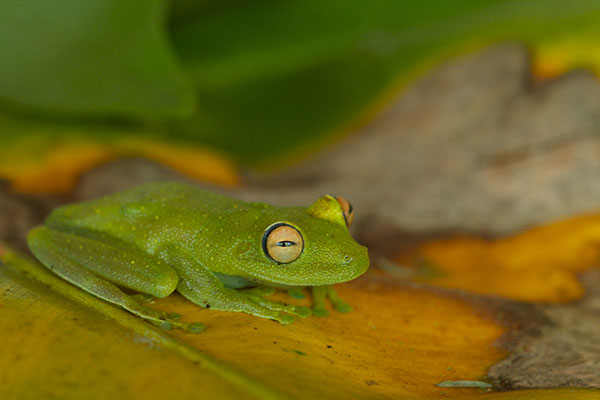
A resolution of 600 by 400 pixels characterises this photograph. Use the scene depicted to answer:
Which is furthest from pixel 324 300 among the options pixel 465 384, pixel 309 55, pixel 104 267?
pixel 309 55

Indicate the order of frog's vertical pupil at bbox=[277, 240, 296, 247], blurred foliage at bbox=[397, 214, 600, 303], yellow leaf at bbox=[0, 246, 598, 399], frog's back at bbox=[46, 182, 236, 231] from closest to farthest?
yellow leaf at bbox=[0, 246, 598, 399] → frog's vertical pupil at bbox=[277, 240, 296, 247] → frog's back at bbox=[46, 182, 236, 231] → blurred foliage at bbox=[397, 214, 600, 303]

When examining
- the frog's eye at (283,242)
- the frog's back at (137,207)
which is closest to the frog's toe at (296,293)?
the frog's eye at (283,242)

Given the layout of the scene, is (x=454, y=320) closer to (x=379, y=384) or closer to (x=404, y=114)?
(x=379, y=384)

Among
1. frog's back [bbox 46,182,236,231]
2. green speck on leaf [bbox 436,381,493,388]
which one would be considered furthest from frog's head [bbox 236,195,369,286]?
green speck on leaf [bbox 436,381,493,388]

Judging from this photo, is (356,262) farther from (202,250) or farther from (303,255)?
(202,250)

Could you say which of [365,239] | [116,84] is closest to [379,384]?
[365,239]

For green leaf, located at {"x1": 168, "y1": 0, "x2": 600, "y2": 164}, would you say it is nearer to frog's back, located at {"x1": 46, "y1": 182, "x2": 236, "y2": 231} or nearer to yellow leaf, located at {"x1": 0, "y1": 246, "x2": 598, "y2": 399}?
frog's back, located at {"x1": 46, "y1": 182, "x2": 236, "y2": 231}
